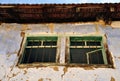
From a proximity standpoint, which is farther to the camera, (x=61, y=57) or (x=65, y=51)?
(x=65, y=51)

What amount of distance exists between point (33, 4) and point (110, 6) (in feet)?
9.06

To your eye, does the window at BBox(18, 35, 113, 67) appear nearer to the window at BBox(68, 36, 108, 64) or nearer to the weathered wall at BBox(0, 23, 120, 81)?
the window at BBox(68, 36, 108, 64)

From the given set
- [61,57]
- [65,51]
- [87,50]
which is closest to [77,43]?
[87,50]

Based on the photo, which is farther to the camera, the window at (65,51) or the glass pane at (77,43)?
the glass pane at (77,43)

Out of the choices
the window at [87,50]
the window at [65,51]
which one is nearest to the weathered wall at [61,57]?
the window at [65,51]

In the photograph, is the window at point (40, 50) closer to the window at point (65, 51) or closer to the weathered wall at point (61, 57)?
the window at point (65, 51)

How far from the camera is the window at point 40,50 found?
24.0 ft

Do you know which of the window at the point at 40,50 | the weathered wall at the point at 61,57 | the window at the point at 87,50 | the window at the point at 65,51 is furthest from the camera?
the window at the point at 40,50

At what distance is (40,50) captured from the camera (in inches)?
302

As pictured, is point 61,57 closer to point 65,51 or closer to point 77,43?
point 65,51

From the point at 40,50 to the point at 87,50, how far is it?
1.64m

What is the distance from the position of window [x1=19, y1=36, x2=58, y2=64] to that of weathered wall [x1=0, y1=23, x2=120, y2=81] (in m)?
0.25

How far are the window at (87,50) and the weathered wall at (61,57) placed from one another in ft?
0.85

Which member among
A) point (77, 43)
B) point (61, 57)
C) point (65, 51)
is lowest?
point (61, 57)
